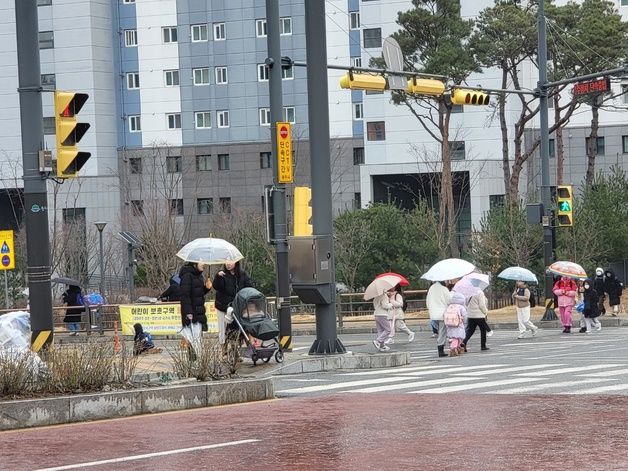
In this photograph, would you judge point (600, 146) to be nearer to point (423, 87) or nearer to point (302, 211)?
point (423, 87)

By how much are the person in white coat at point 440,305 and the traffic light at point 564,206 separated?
39.2 feet

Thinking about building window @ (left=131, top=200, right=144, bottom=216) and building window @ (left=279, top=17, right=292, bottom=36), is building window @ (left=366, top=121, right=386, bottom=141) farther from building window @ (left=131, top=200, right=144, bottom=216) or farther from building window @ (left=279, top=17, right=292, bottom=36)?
building window @ (left=131, top=200, right=144, bottom=216)

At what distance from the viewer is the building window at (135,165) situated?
77.4m

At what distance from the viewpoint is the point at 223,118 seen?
78.6m

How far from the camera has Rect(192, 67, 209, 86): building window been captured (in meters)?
78.8

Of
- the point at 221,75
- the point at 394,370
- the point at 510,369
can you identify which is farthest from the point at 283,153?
the point at 221,75

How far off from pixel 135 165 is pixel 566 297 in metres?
48.2

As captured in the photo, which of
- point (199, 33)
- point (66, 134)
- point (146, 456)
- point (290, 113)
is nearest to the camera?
point (146, 456)

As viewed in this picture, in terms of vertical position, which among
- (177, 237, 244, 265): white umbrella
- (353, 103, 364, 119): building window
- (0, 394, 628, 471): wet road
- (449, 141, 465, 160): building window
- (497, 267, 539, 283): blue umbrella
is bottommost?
(0, 394, 628, 471): wet road

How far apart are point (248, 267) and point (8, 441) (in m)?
39.5

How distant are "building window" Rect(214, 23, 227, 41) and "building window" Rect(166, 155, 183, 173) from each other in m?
7.70

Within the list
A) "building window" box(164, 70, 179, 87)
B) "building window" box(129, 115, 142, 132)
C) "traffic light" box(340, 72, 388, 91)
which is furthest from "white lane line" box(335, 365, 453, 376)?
"building window" box(164, 70, 179, 87)

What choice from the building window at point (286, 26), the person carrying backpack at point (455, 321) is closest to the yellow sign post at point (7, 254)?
the person carrying backpack at point (455, 321)

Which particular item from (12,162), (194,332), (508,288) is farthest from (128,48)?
(194,332)
